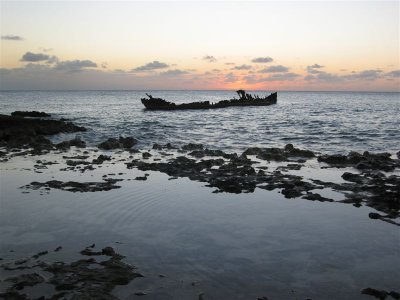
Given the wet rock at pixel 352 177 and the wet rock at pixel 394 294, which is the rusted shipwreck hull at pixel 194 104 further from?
the wet rock at pixel 394 294

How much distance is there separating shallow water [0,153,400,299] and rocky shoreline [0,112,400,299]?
0.52 metres

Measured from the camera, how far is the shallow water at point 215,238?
7230 millimetres

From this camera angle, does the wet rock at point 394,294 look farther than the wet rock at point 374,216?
No

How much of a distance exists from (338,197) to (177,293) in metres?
8.40

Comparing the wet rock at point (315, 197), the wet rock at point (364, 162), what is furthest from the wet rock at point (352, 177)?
the wet rock at point (315, 197)

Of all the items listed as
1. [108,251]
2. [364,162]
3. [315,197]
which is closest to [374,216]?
[315,197]

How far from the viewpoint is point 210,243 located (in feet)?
30.1

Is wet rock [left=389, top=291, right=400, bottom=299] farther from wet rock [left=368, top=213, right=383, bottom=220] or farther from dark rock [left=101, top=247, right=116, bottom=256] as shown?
dark rock [left=101, top=247, right=116, bottom=256]

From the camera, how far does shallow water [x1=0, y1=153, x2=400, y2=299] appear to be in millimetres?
7230

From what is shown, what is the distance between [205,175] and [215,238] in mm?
7199

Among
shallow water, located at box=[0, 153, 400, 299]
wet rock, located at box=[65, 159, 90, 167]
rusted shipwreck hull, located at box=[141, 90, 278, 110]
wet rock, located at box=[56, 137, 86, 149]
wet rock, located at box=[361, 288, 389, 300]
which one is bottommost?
wet rock, located at box=[361, 288, 389, 300]

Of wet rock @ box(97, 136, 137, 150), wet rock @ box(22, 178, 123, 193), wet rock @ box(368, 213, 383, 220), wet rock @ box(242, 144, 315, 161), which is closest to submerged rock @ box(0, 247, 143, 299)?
wet rock @ box(22, 178, 123, 193)

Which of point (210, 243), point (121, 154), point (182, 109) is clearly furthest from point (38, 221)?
point (182, 109)

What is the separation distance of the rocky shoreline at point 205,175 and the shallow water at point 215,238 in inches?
20.6
